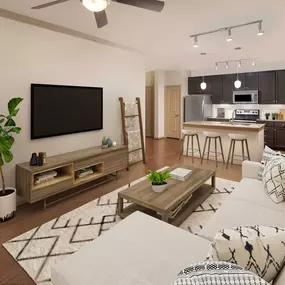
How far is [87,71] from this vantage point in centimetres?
419

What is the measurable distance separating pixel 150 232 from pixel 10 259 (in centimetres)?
144

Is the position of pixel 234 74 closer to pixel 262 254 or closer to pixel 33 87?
pixel 33 87

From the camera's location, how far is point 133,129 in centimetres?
536

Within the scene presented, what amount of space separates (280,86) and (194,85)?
2.75m

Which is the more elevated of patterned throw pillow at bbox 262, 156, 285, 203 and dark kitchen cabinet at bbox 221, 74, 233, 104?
dark kitchen cabinet at bbox 221, 74, 233, 104

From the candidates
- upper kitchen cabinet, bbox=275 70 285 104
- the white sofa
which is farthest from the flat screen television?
upper kitchen cabinet, bbox=275 70 285 104

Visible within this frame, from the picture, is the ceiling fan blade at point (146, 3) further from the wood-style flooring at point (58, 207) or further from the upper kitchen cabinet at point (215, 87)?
the upper kitchen cabinet at point (215, 87)

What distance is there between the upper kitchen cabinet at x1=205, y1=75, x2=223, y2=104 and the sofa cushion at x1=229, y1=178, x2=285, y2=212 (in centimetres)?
553

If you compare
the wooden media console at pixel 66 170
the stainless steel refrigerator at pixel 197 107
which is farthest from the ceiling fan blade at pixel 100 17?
the stainless steel refrigerator at pixel 197 107

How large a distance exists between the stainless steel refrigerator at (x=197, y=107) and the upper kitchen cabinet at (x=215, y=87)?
176 mm

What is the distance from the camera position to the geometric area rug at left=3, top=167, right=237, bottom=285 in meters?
2.12

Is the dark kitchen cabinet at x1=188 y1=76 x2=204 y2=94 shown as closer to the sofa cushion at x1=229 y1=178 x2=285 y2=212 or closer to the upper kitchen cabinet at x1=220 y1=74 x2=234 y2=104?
the upper kitchen cabinet at x1=220 y1=74 x2=234 y2=104

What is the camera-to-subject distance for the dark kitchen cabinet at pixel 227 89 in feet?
25.0

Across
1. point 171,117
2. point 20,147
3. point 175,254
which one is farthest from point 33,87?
point 171,117
